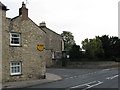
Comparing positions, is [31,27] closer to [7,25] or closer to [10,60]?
[7,25]

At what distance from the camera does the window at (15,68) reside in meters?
19.5

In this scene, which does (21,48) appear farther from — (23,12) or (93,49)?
(93,49)

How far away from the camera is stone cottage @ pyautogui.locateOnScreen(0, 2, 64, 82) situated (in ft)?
62.3

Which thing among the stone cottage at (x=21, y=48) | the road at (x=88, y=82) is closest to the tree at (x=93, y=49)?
the road at (x=88, y=82)

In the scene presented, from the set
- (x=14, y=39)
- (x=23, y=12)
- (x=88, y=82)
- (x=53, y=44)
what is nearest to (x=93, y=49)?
(x=53, y=44)

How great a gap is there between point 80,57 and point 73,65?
5.46m

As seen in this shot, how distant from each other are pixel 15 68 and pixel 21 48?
2.05 metres

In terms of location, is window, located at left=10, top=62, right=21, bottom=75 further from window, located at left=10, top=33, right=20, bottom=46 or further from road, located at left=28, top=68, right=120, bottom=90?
road, located at left=28, top=68, right=120, bottom=90

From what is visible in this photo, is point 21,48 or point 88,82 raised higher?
point 21,48

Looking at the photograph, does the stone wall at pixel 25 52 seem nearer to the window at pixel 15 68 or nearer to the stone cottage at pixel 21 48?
the stone cottage at pixel 21 48

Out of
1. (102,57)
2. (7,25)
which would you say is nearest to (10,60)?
(7,25)

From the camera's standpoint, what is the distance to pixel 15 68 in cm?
1980

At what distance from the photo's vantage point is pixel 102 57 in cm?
5341

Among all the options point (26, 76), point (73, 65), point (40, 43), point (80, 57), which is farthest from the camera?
point (80, 57)
